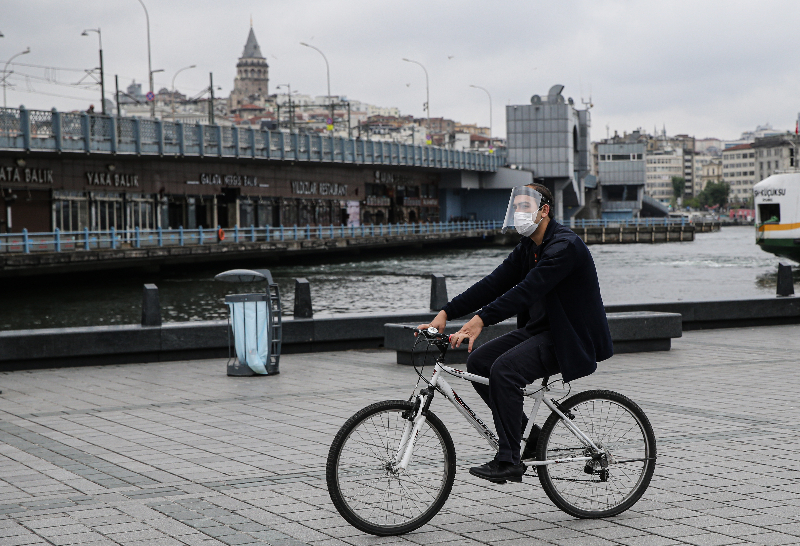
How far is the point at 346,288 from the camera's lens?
4297cm

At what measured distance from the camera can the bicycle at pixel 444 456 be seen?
4973mm

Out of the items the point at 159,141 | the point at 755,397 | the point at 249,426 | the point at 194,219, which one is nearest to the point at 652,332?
the point at 755,397

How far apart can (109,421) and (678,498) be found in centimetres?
495

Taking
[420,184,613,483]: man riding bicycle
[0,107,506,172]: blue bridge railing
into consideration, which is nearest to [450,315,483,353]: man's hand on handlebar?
[420,184,613,483]: man riding bicycle

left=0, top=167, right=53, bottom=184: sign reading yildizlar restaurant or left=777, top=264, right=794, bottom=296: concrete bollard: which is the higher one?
left=0, top=167, right=53, bottom=184: sign reading yildizlar restaurant

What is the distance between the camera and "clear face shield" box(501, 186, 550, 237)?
205 inches

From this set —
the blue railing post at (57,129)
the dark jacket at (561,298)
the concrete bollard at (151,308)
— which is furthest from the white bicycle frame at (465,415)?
the blue railing post at (57,129)

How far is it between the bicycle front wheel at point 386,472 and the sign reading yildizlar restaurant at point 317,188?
6451 cm

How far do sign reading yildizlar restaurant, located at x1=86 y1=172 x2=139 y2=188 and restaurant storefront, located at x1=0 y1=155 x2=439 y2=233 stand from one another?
0.05 metres

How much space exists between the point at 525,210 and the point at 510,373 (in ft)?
2.81

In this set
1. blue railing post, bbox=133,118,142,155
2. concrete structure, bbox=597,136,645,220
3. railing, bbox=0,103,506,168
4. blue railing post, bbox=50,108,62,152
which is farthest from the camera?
concrete structure, bbox=597,136,645,220

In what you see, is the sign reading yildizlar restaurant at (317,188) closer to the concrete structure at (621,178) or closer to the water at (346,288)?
the water at (346,288)

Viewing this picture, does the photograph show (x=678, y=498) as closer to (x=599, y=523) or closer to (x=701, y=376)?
(x=599, y=523)

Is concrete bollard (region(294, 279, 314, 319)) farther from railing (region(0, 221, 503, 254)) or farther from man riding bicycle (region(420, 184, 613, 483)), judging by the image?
railing (region(0, 221, 503, 254))
